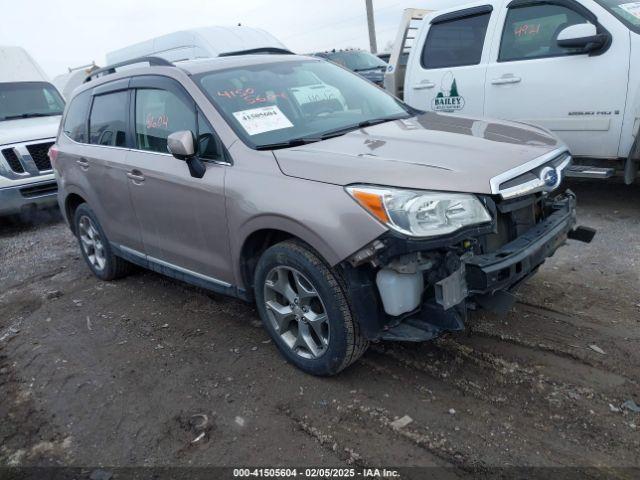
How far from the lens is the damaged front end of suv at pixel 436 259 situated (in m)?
2.47

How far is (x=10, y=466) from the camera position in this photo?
2686mm

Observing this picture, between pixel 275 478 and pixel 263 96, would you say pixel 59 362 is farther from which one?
pixel 263 96

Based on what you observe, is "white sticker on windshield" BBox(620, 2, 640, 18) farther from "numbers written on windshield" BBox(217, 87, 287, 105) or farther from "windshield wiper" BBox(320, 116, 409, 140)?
"numbers written on windshield" BBox(217, 87, 287, 105)

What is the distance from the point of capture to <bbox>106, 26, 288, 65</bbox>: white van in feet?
29.4

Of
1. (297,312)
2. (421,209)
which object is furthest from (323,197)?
(297,312)

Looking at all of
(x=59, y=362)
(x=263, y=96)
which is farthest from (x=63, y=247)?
(x=263, y=96)

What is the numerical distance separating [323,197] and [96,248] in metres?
3.22

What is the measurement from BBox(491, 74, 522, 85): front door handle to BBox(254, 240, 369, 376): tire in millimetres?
3718

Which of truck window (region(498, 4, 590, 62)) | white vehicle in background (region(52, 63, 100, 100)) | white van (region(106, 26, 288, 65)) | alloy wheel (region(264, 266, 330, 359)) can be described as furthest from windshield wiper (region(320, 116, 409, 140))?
white vehicle in background (region(52, 63, 100, 100))

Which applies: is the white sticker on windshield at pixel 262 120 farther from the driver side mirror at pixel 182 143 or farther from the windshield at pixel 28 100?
the windshield at pixel 28 100

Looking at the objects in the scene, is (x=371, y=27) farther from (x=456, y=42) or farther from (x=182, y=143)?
(x=182, y=143)

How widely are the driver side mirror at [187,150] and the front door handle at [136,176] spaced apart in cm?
65

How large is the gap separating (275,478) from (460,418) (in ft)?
3.11

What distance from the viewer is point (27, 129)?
7895 mm
